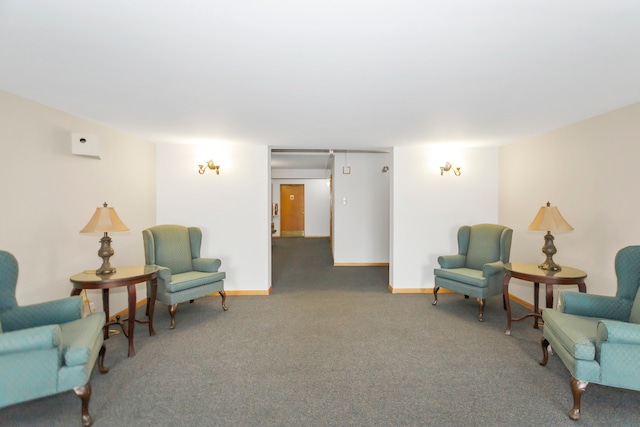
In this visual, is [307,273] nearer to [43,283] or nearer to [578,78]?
[43,283]

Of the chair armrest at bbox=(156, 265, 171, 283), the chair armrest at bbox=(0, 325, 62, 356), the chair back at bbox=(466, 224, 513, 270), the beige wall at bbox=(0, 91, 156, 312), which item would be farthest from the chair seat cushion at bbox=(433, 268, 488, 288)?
the beige wall at bbox=(0, 91, 156, 312)

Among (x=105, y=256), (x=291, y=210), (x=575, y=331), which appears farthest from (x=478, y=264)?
(x=291, y=210)

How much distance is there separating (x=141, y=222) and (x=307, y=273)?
304cm

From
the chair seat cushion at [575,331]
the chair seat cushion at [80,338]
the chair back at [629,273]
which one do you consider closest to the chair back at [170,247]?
the chair seat cushion at [80,338]

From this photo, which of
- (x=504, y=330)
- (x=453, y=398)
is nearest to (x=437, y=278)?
(x=504, y=330)

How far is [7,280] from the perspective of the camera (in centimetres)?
213

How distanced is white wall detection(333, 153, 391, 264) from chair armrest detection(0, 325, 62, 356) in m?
5.27

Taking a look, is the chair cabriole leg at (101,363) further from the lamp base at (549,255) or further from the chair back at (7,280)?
the lamp base at (549,255)

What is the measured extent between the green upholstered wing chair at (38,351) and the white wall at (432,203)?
3839mm

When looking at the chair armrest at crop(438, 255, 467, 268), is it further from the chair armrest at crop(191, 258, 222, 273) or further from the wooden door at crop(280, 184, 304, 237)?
the wooden door at crop(280, 184, 304, 237)

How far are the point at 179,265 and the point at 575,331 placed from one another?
13.4 feet

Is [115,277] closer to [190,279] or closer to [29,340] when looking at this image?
[190,279]

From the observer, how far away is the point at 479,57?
72.4 inches

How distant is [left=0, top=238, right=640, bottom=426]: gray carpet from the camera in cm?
198
